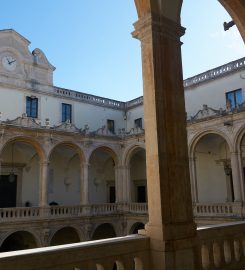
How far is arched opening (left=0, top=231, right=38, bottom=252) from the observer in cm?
1937

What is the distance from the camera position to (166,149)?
400cm

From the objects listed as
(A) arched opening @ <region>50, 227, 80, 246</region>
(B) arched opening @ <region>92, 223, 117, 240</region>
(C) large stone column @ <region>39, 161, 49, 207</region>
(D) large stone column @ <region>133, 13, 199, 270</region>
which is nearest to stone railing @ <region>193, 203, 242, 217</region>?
(B) arched opening @ <region>92, 223, 117, 240</region>

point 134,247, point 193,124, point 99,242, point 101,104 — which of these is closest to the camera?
point 99,242

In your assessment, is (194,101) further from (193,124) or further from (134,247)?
(134,247)

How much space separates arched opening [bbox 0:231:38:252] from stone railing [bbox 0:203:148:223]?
187cm

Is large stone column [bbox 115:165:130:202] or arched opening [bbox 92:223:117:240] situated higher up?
large stone column [bbox 115:165:130:202]

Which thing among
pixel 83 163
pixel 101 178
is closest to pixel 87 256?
pixel 83 163

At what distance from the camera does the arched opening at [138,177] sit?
2456 centimetres

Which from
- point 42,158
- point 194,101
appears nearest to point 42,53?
point 42,158

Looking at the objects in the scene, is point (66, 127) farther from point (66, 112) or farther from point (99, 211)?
point (99, 211)

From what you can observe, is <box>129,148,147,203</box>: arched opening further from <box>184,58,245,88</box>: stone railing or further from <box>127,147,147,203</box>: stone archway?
<box>184,58,245,88</box>: stone railing

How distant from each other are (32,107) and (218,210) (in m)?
13.6

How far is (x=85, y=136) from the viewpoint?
67.7 ft

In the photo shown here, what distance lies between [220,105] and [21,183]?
13.9 metres
